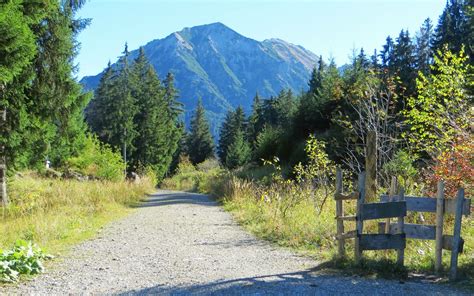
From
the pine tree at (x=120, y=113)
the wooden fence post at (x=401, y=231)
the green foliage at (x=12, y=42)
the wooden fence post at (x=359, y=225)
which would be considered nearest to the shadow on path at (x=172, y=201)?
the green foliage at (x=12, y=42)

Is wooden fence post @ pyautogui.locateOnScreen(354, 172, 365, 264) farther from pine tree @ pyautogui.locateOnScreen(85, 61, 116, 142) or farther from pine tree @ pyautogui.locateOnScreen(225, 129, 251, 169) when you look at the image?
pine tree @ pyautogui.locateOnScreen(225, 129, 251, 169)

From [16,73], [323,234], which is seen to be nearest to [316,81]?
[16,73]

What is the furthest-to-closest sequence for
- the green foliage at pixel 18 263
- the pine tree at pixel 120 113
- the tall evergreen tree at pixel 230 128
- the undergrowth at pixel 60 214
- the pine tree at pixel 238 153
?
the tall evergreen tree at pixel 230 128 < the pine tree at pixel 238 153 < the pine tree at pixel 120 113 < the undergrowth at pixel 60 214 < the green foliage at pixel 18 263

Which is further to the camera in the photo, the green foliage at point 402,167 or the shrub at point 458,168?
the green foliage at point 402,167

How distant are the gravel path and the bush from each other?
21302 mm

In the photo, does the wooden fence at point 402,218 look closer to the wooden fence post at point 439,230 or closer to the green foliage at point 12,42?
the wooden fence post at point 439,230

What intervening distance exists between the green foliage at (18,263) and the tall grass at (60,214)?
2.45 ft

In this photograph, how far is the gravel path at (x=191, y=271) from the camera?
18.2 ft

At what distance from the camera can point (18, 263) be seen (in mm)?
6066

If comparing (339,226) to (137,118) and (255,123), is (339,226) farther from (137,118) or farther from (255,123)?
(255,123)

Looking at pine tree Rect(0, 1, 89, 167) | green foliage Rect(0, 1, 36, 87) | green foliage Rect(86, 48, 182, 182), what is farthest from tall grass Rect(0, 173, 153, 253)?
green foliage Rect(86, 48, 182, 182)

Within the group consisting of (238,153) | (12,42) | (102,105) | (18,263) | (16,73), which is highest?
(102,105)

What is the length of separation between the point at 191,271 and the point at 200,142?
7997 cm

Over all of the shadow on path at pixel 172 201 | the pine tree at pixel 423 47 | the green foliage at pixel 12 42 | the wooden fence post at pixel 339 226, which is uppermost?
the pine tree at pixel 423 47
